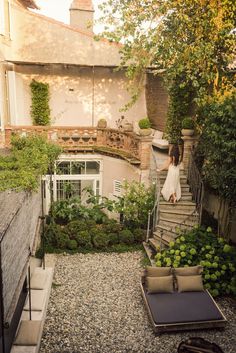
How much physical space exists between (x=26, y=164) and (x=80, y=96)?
10.3 meters

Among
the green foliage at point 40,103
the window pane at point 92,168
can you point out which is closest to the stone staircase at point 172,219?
the window pane at point 92,168

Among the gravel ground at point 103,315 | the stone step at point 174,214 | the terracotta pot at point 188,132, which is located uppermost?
the terracotta pot at point 188,132

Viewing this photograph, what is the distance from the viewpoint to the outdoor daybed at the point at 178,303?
7.77m

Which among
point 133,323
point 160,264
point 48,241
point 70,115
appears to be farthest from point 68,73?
point 133,323

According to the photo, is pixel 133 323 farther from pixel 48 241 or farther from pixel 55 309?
pixel 48 241

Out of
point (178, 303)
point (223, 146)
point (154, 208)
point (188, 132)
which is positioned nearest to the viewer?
point (178, 303)

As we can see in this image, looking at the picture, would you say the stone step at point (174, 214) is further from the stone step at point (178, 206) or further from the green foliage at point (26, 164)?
the green foliage at point (26, 164)

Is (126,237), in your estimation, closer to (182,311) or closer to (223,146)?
(182,311)

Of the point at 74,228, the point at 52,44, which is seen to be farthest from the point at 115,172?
the point at 52,44

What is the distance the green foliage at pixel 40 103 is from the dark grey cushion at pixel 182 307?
11.7m

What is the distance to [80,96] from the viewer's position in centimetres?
1786

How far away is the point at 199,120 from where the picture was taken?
1347cm

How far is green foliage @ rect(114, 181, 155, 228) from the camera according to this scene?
512 inches

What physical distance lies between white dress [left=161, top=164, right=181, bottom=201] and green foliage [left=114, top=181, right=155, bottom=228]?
94cm
